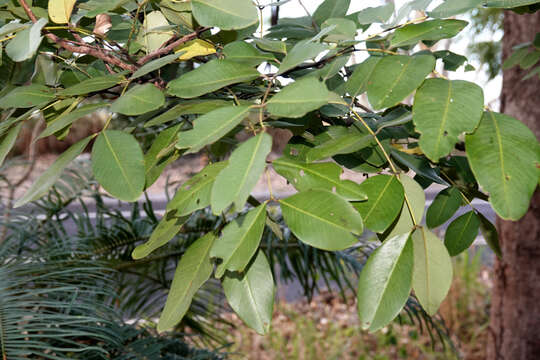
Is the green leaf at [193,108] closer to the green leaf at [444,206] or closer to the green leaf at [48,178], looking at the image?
the green leaf at [48,178]

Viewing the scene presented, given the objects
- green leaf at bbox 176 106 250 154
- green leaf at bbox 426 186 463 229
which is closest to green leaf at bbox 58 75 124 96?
green leaf at bbox 176 106 250 154

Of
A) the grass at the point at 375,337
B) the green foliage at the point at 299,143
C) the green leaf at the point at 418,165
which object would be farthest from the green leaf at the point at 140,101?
the grass at the point at 375,337

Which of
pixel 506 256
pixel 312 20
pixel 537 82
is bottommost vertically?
pixel 506 256

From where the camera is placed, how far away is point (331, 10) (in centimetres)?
51

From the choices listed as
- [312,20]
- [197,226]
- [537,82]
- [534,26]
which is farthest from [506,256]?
[312,20]

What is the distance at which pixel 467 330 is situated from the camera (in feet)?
9.18

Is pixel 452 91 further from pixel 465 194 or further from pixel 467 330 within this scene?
pixel 467 330

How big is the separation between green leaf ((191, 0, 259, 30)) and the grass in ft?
7.63

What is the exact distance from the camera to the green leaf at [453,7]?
33 cm

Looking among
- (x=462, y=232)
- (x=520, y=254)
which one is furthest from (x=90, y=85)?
(x=520, y=254)

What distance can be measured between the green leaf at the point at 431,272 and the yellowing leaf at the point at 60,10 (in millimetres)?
328

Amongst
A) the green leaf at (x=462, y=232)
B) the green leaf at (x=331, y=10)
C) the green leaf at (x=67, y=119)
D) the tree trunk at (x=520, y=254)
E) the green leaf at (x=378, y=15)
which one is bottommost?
the tree trunk at (x=520, y=254)

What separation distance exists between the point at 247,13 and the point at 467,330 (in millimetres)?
2919

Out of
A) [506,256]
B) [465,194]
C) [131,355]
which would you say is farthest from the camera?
[506,256]
